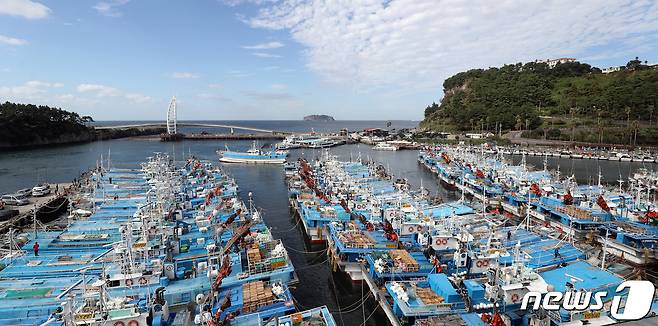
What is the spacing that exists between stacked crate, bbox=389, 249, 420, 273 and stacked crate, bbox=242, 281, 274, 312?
28.3 feet

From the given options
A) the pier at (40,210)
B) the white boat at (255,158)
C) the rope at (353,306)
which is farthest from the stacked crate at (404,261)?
the white boat at (255,158)

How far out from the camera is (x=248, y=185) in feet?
206

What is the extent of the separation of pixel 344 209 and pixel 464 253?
14.4m

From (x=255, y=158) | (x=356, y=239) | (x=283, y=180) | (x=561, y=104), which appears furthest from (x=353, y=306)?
(x=561, y=104)

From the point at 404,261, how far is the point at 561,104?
455ft

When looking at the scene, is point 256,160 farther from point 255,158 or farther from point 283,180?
point 283,180

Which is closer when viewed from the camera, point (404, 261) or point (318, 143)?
point (404, 261)

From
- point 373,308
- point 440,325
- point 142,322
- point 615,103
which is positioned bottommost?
point 373,308

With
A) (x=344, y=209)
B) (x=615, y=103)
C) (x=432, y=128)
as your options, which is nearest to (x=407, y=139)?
(x=432, y=128)

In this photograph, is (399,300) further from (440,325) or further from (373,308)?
(373,308)

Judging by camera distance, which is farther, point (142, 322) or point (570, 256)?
point (570, 256)

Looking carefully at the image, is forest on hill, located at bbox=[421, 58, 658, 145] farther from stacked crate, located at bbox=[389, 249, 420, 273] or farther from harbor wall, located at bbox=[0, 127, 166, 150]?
harbor wall, located at bbox=[0, 127, 166, 150]

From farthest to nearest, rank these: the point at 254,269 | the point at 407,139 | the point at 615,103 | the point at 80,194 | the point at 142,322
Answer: the point at 407,139 < the point at 615,103 < the point at 80,194 < the point at 254,269 < the point at 142,322

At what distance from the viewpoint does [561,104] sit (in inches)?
→ 5320
